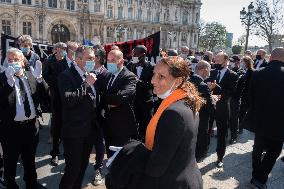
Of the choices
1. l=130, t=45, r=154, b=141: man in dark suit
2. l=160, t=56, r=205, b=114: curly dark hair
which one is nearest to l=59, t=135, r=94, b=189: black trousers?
l=160, t=56, r=205, b=114: curly dark hair

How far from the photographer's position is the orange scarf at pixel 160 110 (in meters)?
2.28

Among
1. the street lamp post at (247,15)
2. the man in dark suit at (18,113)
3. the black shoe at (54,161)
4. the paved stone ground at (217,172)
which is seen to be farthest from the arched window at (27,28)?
the man in dark suit at (18,113)

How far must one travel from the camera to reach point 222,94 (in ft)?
20.0

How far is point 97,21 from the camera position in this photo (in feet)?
174

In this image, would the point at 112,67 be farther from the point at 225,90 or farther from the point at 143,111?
the point at 225,90

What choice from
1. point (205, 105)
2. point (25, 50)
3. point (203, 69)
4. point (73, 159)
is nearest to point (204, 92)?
point (205, 105)

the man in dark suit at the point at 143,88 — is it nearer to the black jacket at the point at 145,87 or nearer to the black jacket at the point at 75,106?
the black jacket at the point at 145,87

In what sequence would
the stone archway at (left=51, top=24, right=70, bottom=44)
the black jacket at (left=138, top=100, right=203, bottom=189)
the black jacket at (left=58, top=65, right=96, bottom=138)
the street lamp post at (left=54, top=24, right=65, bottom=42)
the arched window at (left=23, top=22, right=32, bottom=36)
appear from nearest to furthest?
1. the black jacket at (left=138, top=100, right=203, bottom=189)
2. the black jacket at (left=58, top=65, right=96, bottom=138)
3. the arched window at (left=23, top=22, right=32, bottom=36)
4. the stone archway at (left=51, top=24, right=70, bottom=44)
5. the street lamp post at (left=54, top=24, right=65, bottom=42)

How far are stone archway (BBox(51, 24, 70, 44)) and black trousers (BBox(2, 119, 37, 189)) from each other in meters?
47.7

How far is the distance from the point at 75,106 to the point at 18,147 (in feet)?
4.13

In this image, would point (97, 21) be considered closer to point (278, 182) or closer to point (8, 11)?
point (8, 11)

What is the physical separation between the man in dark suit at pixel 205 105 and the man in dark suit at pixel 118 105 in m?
1.10

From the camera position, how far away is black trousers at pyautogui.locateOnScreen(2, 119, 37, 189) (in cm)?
429

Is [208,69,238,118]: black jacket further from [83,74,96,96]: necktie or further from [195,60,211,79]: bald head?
[83,74,96,96]: necktie
